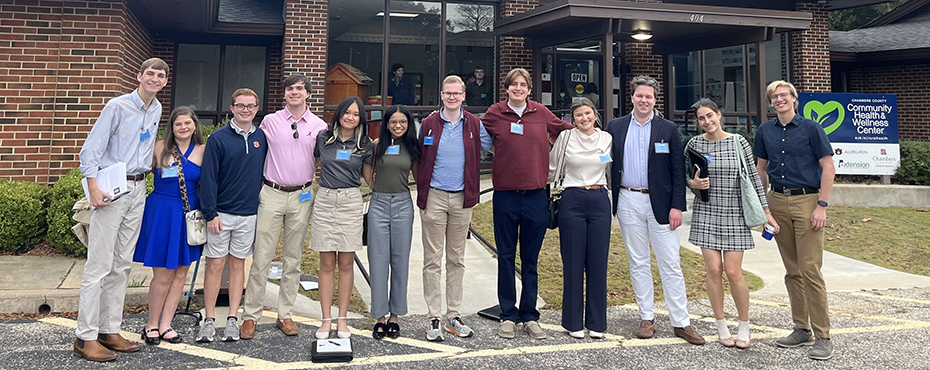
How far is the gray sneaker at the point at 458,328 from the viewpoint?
407 cm

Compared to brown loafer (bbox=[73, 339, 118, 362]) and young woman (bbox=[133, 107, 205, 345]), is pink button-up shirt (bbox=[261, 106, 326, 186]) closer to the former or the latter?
young woman (bbox=[133, 107, 205, 345])

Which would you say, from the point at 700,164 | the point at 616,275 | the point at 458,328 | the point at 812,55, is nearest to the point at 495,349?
the point at 458,328

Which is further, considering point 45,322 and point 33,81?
point 33,81

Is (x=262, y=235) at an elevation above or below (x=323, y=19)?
below

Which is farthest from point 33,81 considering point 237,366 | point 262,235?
point 237,366

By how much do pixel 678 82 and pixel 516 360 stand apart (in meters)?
11.2

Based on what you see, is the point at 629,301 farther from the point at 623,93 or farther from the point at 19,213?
the point at 623,93

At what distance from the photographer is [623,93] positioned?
1226 centimetres

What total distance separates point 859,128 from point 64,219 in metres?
13.0

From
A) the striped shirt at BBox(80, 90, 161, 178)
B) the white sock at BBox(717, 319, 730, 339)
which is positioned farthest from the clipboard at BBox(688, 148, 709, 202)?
the striped shirt at BBox(80, 90, 161, 178)

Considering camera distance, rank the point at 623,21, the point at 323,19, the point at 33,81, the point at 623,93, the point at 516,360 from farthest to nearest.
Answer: the point at 623,93
the point at 323,19
the point at 623,21
the point at 33,81
the point at 516,360

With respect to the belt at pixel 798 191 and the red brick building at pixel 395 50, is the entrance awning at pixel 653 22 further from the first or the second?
the belt at pixel 798 191

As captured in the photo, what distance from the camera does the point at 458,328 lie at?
4.10 m

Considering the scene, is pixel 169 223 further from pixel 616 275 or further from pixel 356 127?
pixel 616 275
